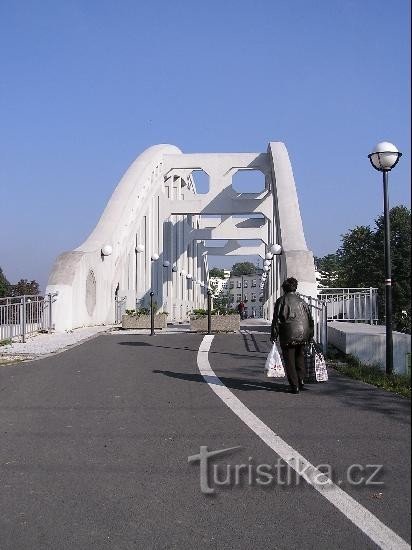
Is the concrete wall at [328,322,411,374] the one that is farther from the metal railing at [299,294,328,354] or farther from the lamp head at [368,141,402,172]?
the lamp head at [368,141,402,172]

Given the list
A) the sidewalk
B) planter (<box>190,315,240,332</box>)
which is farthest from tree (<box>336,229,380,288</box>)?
the sidewalk

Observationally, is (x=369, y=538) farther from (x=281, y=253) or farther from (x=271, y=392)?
(x=281, y=253)

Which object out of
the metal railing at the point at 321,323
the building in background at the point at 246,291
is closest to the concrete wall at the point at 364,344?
the metal railing at the point at 321,323

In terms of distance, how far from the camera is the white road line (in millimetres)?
3430

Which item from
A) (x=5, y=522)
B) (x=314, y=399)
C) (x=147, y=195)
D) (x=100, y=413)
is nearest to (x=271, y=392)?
(x=314, y=399)

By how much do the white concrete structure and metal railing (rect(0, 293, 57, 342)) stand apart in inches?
95.9

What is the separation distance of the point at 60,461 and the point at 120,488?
90cm

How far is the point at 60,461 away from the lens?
524 cm

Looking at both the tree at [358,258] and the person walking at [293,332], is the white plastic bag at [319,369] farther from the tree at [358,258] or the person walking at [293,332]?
the tree at [358,258]

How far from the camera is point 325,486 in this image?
4504mm

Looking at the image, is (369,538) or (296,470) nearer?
(369,538)

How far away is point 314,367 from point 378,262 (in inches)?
386

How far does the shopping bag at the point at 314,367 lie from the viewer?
9016 mm

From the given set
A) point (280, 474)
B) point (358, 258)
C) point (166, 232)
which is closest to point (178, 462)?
point (280, 474)
